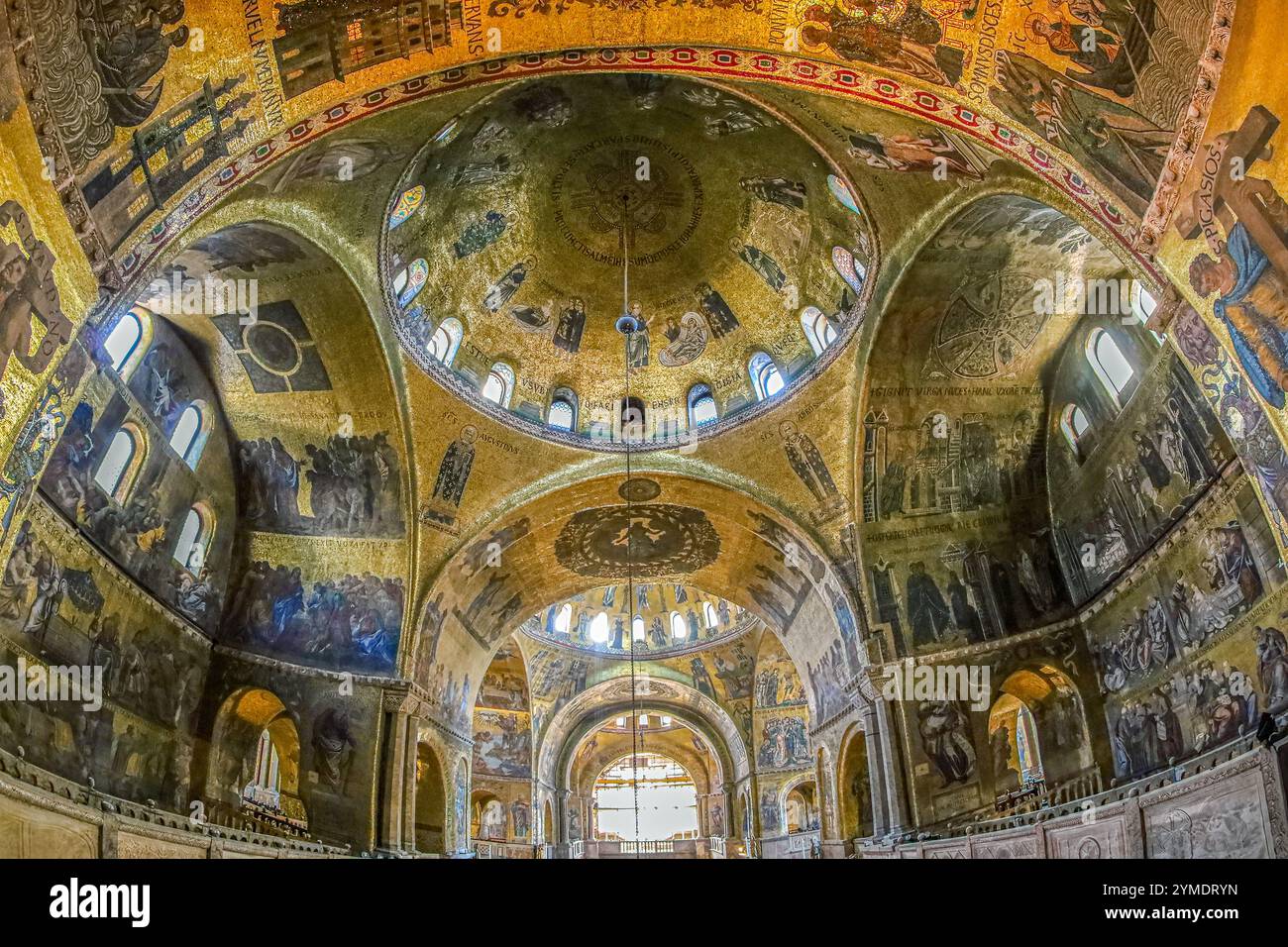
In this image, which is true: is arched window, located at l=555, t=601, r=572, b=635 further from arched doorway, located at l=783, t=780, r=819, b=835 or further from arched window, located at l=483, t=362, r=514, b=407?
arched window, located at l=483, t=362, r=514, b=407

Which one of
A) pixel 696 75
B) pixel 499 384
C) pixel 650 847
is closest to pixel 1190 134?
pixel 696 75

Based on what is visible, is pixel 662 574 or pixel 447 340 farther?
pixel 662 574

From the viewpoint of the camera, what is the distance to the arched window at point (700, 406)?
2091 centimetres

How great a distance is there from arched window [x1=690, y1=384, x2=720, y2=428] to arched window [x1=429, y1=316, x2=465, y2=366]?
18.3 ft

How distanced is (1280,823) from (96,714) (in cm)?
1630

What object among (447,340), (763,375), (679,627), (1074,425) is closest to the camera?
(1074,425)

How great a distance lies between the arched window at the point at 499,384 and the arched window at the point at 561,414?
3.64 feet

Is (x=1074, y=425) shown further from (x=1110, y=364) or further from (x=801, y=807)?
(x=801, y=807)

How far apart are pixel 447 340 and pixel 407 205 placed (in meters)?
3.57

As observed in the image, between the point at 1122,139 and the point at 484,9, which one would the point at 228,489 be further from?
the point at 1122,139

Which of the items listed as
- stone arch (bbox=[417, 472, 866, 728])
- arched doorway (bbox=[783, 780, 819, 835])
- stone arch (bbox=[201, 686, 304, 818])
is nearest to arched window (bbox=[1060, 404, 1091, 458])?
stone arch (bbox=[417, 472, 866, 728])

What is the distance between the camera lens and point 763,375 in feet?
66.6

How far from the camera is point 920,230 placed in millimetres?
14820

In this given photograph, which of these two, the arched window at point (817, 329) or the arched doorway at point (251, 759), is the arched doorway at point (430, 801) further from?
the arched window at point (817, 329)
